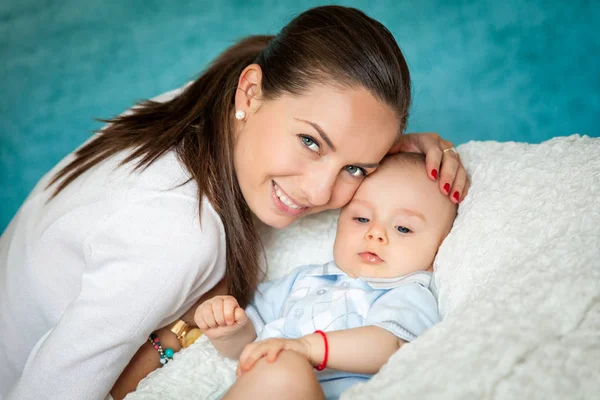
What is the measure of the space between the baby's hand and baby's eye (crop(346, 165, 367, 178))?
1.38 ft

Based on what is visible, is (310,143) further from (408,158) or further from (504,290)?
(504,290)

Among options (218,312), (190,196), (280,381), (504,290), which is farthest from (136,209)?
(504,290)

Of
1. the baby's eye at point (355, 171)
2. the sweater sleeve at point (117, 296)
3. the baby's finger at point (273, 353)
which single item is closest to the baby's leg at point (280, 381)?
the baby's finger at point (273, 353)

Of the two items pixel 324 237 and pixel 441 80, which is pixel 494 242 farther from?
pixel 441 80

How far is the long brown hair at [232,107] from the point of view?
1.43 m

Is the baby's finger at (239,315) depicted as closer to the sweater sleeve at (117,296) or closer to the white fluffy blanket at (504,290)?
the sweater sleeve at (117,296)

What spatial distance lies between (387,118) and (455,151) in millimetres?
331

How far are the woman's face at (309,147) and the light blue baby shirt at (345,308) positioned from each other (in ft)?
0.64

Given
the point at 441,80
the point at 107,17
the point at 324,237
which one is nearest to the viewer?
the point at 324,237

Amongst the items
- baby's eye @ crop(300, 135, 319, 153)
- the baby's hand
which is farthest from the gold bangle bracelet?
baby's eye @ crop(300, 135, 319, 153)

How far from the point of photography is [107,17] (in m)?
3.45

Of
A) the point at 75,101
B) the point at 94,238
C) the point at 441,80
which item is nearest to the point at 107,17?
the point at 75,101

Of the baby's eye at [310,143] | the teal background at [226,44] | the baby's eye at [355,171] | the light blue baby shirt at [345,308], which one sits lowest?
the light blue baby shirt at [345,308]

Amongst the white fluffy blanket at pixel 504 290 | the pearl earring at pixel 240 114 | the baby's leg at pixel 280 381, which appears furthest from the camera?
the pearl earring at pixel 240 114
